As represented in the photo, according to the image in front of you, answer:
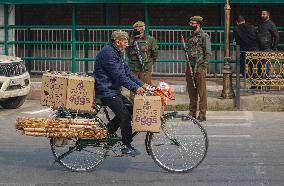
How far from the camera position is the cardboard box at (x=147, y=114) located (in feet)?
31.4

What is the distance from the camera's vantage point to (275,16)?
839 inches

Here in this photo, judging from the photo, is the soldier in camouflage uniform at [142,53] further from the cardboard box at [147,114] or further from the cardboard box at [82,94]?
the cardboard box at [147,114]

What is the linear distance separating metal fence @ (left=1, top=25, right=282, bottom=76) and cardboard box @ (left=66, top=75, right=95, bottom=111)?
10054 millimetres

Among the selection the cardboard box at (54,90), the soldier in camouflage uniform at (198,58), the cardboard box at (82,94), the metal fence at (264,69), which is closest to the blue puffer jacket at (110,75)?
the cardboard box at (82,94)

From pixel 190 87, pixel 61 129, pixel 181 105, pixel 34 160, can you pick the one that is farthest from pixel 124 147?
pixel 181 105

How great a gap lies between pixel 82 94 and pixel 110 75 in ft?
1.33

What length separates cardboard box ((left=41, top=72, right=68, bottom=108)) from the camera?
989cm

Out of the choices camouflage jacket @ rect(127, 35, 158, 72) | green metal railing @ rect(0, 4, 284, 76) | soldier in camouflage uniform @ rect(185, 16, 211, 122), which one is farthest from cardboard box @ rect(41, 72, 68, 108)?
green metal railing @ rect(0, 4, 284, 76)

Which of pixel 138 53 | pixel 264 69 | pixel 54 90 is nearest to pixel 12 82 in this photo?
pixel 138 53

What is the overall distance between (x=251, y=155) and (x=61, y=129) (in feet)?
9.23

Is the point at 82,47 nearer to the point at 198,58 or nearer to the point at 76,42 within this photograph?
the point at 76,42

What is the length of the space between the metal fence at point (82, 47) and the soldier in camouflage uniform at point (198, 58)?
5.12 meters

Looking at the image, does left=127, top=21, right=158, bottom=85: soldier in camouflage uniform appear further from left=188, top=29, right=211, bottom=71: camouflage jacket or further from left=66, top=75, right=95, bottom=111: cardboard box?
left=66, top=75, right=95, bottom=111: cardboard box

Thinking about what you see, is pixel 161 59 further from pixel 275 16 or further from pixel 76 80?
pixel 76 80
